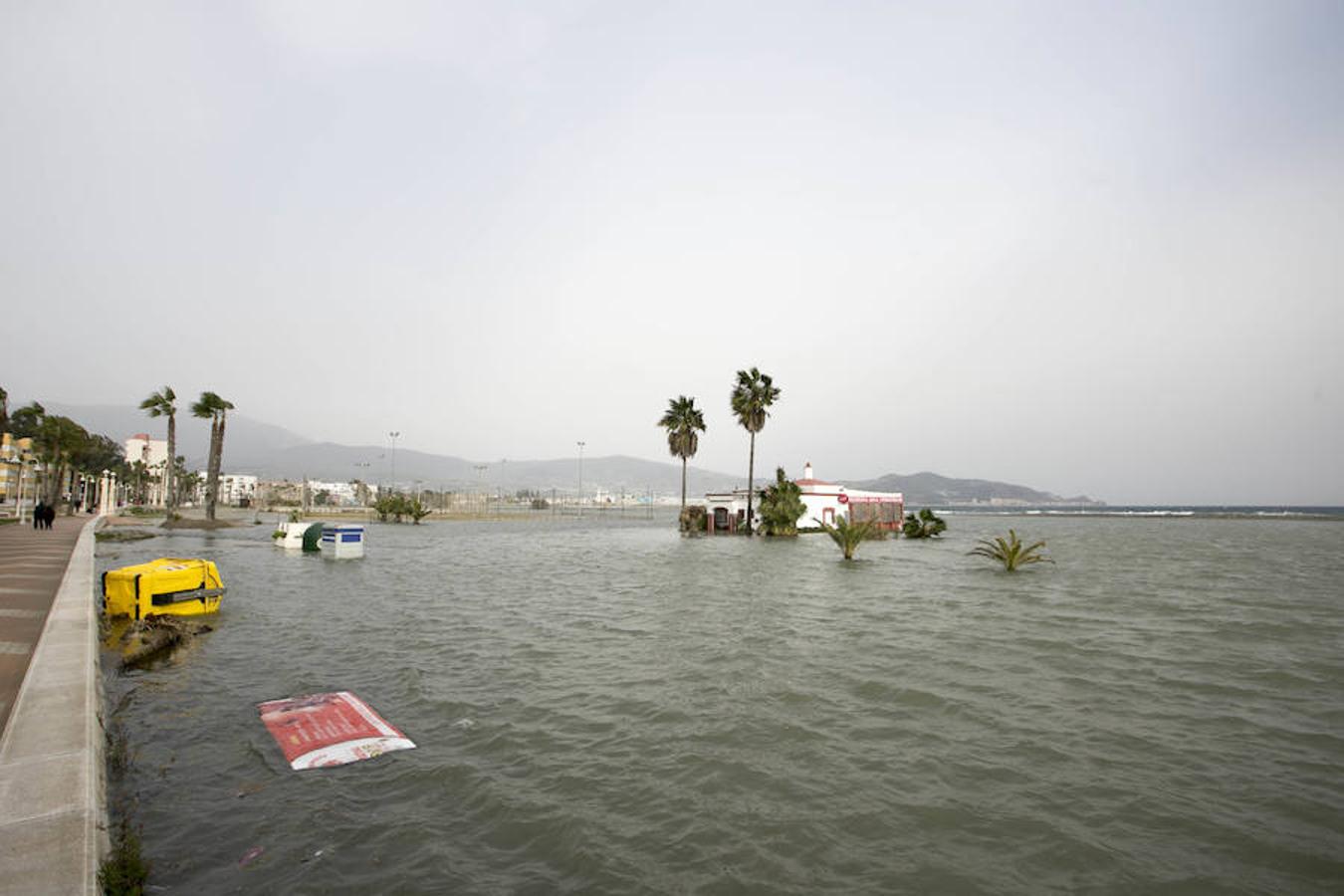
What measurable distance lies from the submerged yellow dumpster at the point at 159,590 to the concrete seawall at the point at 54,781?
20.0 feet

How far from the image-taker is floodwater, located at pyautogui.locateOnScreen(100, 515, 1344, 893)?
474 cm

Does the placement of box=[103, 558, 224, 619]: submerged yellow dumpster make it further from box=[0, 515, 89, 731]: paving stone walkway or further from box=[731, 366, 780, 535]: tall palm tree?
box=[731, 366, 780, 535]: tall palm tree

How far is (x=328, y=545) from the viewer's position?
30.4 metres

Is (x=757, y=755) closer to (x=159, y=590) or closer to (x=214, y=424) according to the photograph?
(x=159, y=590)

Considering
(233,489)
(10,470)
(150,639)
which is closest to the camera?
(150,639)

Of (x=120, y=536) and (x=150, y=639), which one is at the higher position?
(x=150, y=639)

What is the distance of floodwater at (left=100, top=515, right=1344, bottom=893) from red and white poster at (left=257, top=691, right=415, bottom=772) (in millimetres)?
203

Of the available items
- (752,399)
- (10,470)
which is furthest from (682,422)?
(10,470)

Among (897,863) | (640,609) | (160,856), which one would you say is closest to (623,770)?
(897,863)

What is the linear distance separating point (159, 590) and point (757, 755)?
14.4 m

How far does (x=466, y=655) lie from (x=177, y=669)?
4.52 meters

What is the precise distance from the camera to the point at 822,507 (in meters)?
55.4

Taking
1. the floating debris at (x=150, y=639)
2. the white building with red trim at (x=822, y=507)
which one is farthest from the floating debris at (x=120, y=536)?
the white building with red trim at (x=822, y=507)

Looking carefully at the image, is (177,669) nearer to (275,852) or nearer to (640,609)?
(275,852)
